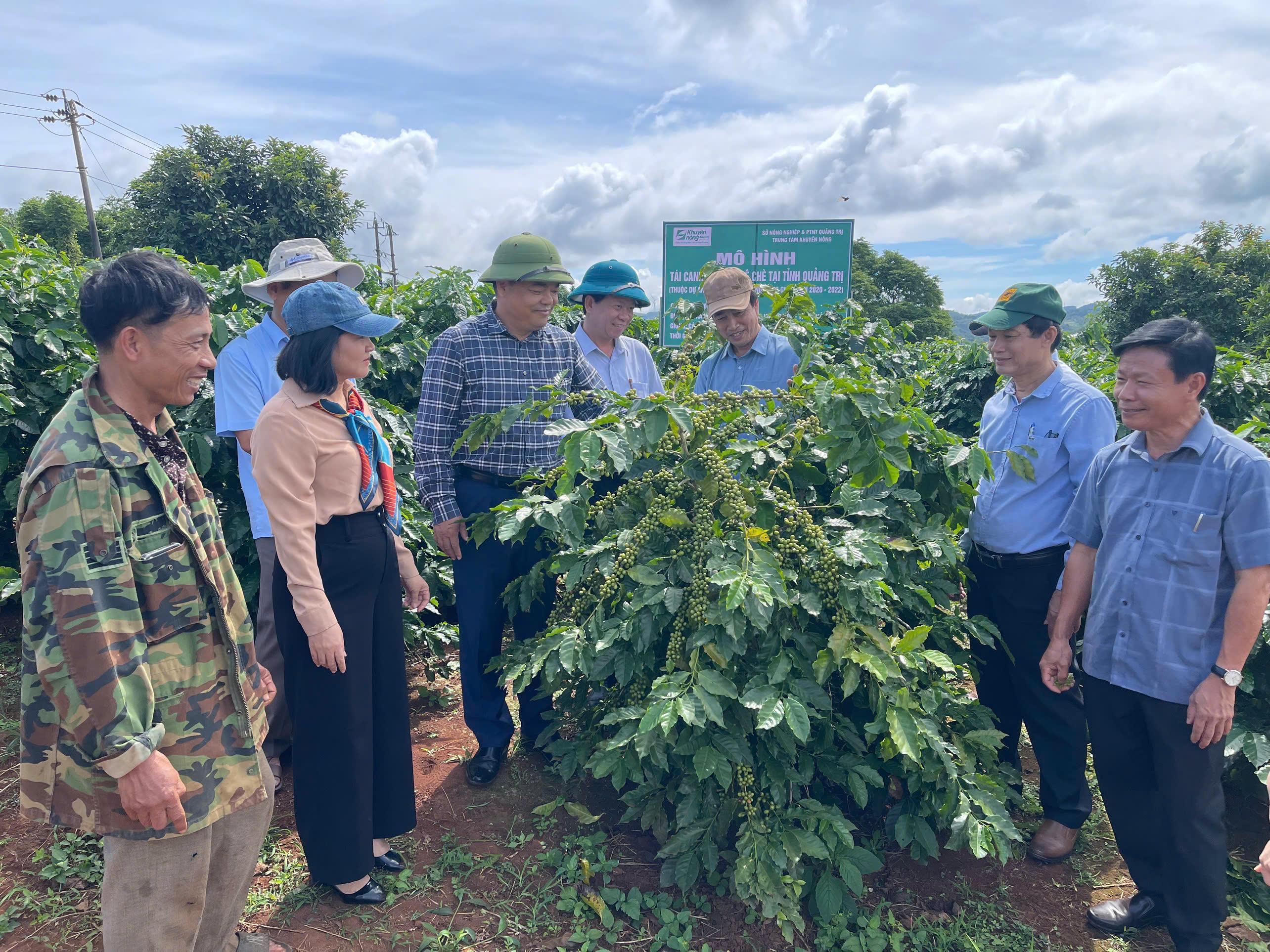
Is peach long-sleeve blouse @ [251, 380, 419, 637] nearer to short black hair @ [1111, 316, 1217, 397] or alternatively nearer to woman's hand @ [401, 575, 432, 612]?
woman's hand @ [401, 575, 432, 612]

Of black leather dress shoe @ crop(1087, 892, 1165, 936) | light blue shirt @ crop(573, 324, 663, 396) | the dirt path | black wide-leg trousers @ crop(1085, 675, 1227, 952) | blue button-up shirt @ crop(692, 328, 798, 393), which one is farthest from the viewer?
light blue shirt @ crop(573, 324, 663, 396)

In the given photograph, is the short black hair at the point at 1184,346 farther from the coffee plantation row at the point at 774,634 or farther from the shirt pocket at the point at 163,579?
the shirt pocket at the point at 163,579

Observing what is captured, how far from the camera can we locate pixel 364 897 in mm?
2484

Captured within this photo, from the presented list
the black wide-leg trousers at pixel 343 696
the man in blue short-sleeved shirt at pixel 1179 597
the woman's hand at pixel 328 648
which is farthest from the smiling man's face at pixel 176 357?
the man in blue short-sleeved shirt at pixel 1179 597

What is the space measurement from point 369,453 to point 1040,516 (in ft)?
7.60

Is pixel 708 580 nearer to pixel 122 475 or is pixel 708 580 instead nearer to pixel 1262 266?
pixel 122 475

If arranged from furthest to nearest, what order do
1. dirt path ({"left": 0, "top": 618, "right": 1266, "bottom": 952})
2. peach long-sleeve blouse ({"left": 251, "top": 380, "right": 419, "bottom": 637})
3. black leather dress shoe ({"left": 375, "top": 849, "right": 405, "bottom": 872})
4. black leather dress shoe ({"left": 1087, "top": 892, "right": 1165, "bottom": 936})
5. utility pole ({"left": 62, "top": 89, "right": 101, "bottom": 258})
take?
utility pole ({"left": 62, "top": 89, "right": 101, "bottom": 258}) < black leather dress shoe ({"left": 375, "top": 849, "right": 405, "bottom": 872}) < black leather dress shoe ({"left": 1087, "top": 892, "right": 1165, "bottom": 936}) < dirt path ({"left": 0, "top": 618, "right": 1266, "bottom": 952}) < peach long-sleeve blouse ({"left": 251, "top": 380, "right": 419, "bottom": 637})

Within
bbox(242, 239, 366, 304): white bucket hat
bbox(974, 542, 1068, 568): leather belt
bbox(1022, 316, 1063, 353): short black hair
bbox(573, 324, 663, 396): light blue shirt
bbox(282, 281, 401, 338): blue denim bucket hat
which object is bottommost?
bbox(974, 542, 1068, 568): leather belt

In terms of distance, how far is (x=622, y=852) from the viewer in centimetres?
277

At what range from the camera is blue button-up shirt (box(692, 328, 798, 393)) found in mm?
3809

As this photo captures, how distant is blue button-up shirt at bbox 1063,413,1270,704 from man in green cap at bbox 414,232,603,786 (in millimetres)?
1937

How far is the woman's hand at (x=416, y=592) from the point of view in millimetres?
2758

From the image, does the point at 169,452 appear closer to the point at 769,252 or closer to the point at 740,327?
the point at 740,327

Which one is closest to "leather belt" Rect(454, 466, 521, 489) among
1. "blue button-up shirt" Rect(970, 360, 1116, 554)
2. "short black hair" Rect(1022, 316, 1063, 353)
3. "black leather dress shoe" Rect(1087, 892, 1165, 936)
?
Result: "blue button-up shirt" Rect(970, 360, 1116, 554)
